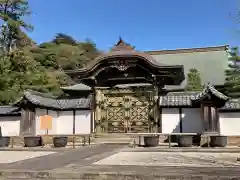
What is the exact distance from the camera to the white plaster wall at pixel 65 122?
2000cm

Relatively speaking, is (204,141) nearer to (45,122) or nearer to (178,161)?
(178,161)

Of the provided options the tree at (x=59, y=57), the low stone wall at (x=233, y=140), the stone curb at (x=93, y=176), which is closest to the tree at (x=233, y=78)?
the low stone wall at (x=233, y=140)

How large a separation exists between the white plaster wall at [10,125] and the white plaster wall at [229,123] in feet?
41.0

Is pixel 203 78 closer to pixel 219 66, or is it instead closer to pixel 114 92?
pixel 219 66

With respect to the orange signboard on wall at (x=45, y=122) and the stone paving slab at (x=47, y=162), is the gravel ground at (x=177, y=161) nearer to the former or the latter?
the stone paving slab at (x=47, y=162)

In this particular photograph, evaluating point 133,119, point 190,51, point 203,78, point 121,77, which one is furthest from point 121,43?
point 190,51

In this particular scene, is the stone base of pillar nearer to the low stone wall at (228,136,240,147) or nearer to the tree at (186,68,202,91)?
the low stone wall at (228,136,240,147)

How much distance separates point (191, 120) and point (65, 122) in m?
8.22

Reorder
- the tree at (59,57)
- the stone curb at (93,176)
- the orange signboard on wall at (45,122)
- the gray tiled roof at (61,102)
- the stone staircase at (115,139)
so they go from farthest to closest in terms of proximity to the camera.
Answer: the tree at (59,57), the gray tiled roof at (61,102), the orange signboard on wall at (45,122), the stone staircase at (115,139), the stone curb at (93,176)

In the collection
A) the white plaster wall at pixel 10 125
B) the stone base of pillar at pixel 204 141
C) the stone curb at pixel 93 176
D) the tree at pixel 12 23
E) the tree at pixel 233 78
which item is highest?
the tree at pixel 12 23

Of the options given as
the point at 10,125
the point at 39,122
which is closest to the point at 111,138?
the point at 39,122

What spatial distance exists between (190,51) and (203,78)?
22.7 ft

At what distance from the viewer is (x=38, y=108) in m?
18.6

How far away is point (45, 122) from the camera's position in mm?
17703
